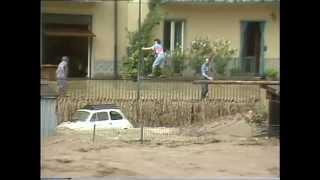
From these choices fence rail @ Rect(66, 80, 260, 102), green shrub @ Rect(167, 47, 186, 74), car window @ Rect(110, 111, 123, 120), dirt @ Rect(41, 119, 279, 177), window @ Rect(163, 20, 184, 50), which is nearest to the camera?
dirt @ Rect(41, 119, 279, 177)

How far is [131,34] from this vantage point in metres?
20.7

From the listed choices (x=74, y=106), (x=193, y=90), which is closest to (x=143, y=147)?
(x=74, y=106)

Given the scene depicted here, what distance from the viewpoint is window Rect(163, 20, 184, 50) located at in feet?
68.1

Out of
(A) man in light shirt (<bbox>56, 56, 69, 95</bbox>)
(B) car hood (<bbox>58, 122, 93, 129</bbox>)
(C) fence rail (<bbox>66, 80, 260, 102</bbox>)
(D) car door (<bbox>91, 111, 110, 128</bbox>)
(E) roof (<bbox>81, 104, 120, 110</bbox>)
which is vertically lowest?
(B) car hood (<bbox>58, 122, 93, 129</bbox>)

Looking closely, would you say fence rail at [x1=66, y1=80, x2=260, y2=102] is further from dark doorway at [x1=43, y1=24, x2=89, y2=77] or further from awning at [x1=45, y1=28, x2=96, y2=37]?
awning at [x1=45, y1=28, x2=96, y2=37]

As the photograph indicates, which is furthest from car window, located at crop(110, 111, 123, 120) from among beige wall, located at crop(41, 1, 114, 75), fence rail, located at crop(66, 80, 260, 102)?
beige wall, located at crop(41, 1, 114, 75)

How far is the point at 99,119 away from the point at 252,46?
9.63 metres

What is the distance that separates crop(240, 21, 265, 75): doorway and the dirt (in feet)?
24.9

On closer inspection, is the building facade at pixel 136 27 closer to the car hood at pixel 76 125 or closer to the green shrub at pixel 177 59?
the green shrub at pixel 177 59

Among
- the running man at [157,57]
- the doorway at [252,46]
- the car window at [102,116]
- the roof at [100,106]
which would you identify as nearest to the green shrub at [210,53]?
the doorway at [252,46]

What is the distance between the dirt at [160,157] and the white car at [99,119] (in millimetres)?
644

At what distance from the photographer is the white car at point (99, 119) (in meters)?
13.2

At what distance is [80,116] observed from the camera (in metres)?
13.6
